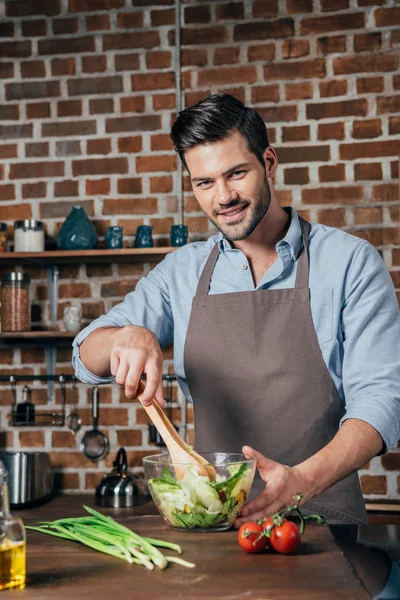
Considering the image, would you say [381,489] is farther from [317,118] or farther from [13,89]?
[13,89]

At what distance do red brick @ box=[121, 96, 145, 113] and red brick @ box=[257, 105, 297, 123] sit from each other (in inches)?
20.5

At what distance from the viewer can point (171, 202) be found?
2994 millimetres

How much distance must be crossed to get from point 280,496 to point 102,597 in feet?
1.43

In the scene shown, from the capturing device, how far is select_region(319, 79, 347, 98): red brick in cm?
292

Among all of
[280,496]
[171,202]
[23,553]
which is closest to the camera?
[23,553]

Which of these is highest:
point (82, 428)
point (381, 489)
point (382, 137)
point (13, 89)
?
point (13, 89)

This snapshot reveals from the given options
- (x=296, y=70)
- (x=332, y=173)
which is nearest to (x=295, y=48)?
(x=296, y=70)

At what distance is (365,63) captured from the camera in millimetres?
2904

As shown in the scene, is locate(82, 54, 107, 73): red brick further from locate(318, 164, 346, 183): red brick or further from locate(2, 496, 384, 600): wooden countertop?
locate(2, 496, 384, 600): wooden countertop

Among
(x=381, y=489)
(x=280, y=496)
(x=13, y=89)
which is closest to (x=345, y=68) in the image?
(x=13, y=89)

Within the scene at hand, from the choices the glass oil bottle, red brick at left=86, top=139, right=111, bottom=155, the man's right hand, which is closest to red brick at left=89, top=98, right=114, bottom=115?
red brick at left=86, top=139, right=111, bottom=155

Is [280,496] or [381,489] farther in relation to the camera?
[381,489]

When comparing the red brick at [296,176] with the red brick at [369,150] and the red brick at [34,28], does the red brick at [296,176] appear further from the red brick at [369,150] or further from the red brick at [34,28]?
the red brick at [34,28]

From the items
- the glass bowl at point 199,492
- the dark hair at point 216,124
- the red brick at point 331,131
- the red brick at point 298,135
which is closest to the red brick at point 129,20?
the red brick at point 298,135
